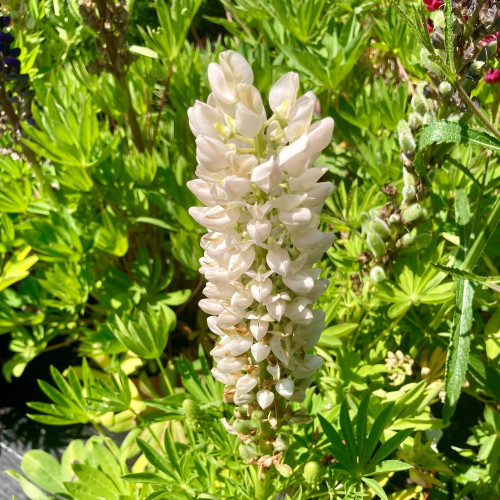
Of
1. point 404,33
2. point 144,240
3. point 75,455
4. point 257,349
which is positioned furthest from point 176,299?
point 404,33

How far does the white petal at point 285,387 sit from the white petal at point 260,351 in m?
0.06

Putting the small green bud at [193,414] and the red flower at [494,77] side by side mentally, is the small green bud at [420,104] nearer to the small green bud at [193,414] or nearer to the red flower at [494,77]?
the red flower at [494,77]

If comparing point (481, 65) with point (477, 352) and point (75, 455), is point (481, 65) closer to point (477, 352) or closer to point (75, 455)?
point (477, 352)

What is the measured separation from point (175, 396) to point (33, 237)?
1.74 ft

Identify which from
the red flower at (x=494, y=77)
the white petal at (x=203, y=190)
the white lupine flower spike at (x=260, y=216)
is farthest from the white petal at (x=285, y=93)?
the red flower at (x=494, y=77)

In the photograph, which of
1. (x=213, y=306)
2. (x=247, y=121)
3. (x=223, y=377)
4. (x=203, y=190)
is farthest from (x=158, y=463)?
(x=247, y=121)

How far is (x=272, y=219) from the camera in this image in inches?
22.6

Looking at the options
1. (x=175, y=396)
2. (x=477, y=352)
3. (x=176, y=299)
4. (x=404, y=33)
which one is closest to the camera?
(x=175, y=396)

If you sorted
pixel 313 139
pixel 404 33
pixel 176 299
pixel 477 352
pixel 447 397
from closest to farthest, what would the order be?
pixel 313 139, pixel 447 397, pixel 477 352, pixel 176 299, pixel 404 33

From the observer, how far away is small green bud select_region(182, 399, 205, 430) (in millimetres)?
890

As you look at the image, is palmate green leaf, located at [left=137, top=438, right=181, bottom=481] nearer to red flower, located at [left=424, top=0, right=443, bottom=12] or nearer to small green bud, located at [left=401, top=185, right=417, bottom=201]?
small green bud, located at [left=401, top=185, right=417, bottom=201]

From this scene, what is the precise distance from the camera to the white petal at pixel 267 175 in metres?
0.51

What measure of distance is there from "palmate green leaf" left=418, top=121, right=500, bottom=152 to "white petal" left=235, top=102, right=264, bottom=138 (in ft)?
1.03

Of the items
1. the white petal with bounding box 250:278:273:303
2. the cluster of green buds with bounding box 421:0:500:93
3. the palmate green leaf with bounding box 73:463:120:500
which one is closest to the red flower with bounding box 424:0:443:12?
the cluster of green buds with bounding box 421:0:500:93
